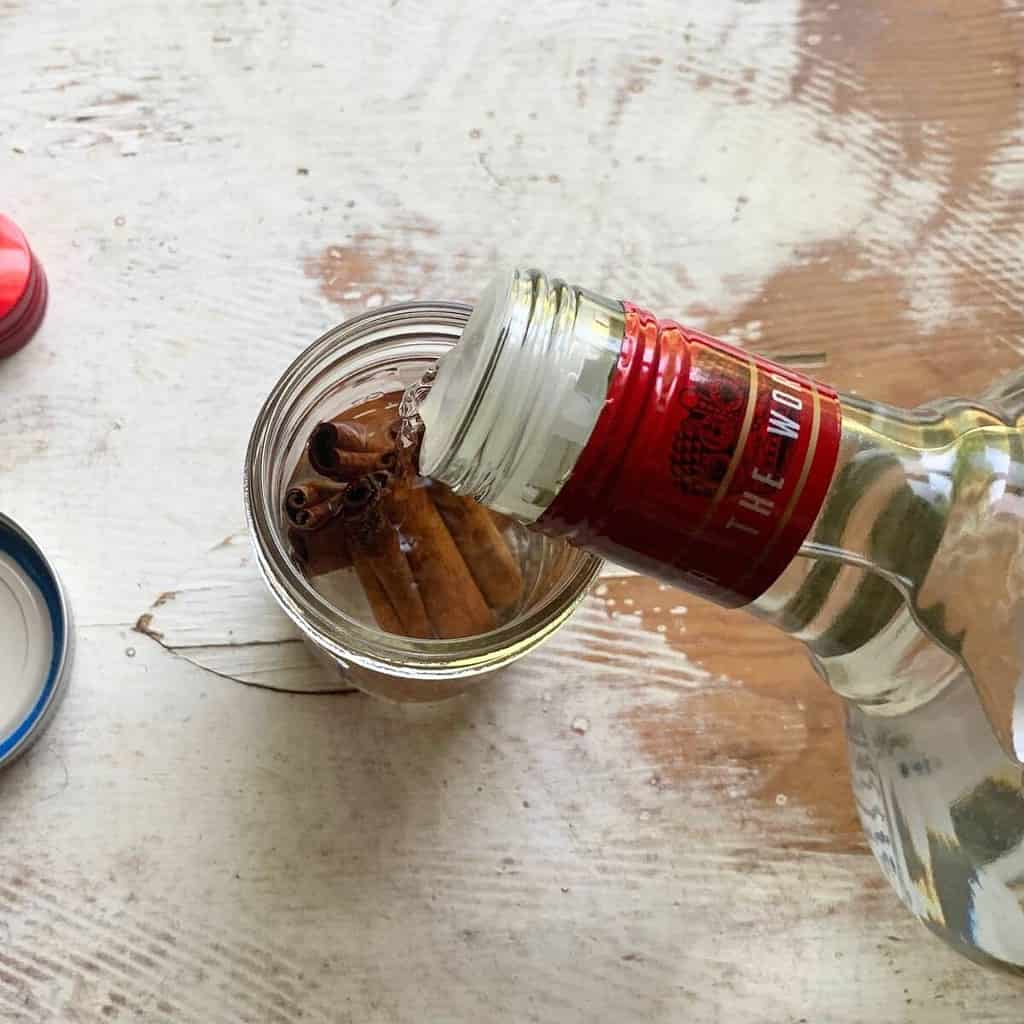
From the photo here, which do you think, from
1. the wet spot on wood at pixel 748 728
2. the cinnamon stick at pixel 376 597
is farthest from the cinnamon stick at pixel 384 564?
the wet spot on wood at pixel 748 728

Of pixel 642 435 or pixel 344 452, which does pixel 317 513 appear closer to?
pixel 344 452

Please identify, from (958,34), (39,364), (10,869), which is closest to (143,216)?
(39,364)

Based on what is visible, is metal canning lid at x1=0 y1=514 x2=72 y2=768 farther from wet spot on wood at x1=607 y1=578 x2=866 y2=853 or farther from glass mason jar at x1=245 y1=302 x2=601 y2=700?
wet spot on wood at x1=607 y1=578 x2=866 y2=853

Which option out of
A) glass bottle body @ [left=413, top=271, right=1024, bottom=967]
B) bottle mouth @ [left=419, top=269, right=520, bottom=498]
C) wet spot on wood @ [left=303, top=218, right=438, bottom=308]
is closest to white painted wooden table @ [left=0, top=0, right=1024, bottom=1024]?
wet spot on wood @ [left=303, top=218, right=438, bottom=308]

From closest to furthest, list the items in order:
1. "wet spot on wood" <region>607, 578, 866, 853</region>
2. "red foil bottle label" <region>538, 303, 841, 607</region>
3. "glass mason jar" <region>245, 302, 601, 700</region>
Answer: "red foil bottle label" <region>538, 303, 841, 607</region> → "glass mason jar" <region>245, 302, 601, 700</region> → "wet spot on wood" <region>607, 578, 866, 853</region>

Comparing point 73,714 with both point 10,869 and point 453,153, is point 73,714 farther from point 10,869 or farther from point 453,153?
point 453,153

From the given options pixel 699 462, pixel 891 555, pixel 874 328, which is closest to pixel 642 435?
pixel 699 462
